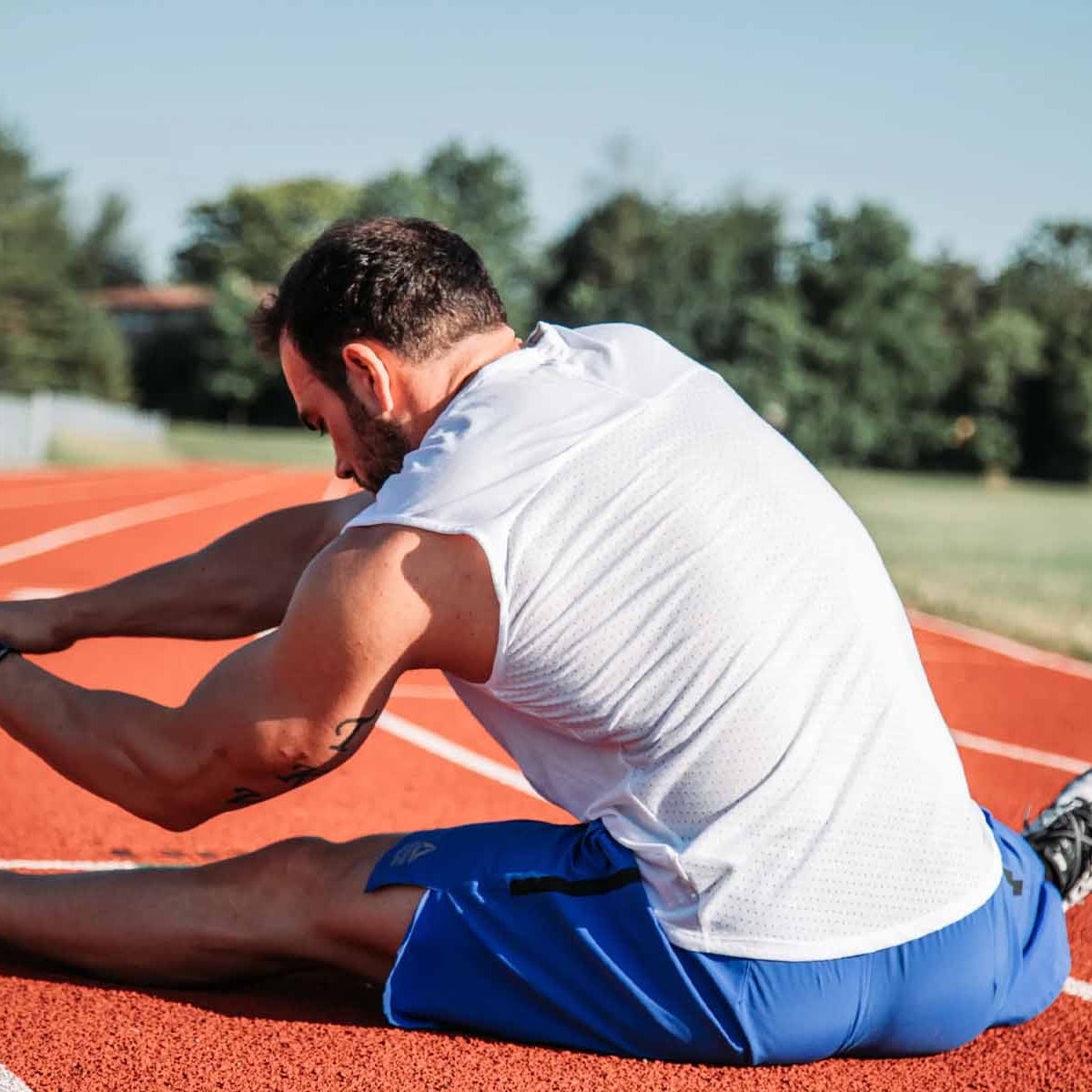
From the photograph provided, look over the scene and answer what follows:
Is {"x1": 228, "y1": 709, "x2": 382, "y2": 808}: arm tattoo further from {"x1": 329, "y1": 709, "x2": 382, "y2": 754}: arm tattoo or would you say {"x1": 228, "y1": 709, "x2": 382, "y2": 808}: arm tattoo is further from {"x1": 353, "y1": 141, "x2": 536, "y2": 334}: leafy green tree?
{"x1": 353, "y1": 141, "x2": 536, "y2": 334}: leafy green tree

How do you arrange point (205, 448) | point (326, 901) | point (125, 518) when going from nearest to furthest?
point (326, 901), point (125, 518), point (205, 448)

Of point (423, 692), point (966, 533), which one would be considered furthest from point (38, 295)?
point (423, 692)

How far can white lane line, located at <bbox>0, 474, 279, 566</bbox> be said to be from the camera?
12.0 meters

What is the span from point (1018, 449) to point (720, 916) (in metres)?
63.6

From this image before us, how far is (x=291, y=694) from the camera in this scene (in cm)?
236

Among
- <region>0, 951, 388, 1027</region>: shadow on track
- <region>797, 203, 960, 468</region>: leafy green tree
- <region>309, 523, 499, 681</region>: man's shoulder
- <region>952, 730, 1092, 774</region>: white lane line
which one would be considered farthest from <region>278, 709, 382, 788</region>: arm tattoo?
<region>797, 203, 960, 468</region>: leafy green tree

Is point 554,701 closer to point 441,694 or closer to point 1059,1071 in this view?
point 1059,1071

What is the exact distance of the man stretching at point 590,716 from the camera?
230 cm

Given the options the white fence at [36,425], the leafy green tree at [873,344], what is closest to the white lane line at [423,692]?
the white fence at [36,425]

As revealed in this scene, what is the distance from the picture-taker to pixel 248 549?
3457 mm

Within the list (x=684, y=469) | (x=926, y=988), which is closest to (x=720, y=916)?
(x=926, y=988)

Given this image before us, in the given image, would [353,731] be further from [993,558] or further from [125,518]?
[993,558]

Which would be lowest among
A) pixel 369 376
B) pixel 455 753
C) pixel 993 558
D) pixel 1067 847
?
pixel 993 558

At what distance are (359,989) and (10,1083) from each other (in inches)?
31.9
